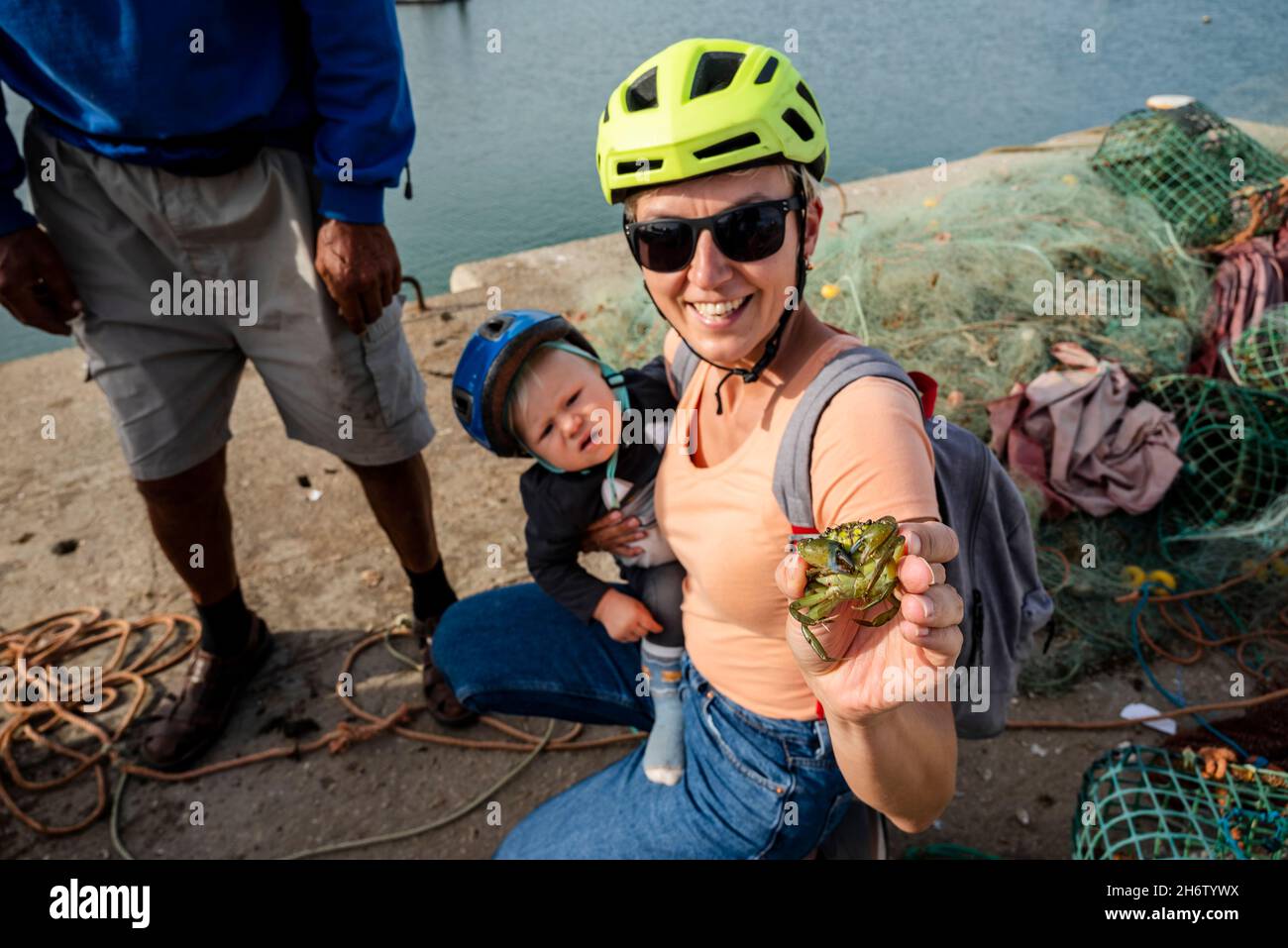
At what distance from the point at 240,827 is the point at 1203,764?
124 inches

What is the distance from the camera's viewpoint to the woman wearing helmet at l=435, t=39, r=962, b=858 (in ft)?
4.78

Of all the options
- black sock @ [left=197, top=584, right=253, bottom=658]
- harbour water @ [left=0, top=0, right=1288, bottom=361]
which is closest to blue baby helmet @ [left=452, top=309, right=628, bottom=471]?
black sock @ [left=197, top=584, right=253, bottom=658]

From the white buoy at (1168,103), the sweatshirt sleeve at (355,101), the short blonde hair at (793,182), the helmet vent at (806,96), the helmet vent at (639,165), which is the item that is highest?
the white buoy at (1168,103)

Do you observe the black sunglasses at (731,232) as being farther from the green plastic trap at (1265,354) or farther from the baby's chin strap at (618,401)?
the green plastic trap at (1265,354)

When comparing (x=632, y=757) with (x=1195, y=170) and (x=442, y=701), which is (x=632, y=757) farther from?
(x=1195, y=170)

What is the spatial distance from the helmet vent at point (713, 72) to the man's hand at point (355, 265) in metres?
1.28

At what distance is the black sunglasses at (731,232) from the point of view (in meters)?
1.69

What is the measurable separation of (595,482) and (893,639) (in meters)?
1.15

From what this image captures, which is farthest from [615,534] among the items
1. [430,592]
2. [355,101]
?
[355,101]

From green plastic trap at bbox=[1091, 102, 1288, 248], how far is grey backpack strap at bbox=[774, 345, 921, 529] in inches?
182

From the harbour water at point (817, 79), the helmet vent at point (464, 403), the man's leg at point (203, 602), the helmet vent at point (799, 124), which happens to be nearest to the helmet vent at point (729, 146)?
the helmet vent at point (799, 124)

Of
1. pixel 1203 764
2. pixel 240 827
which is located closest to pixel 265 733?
pixel 240 827
